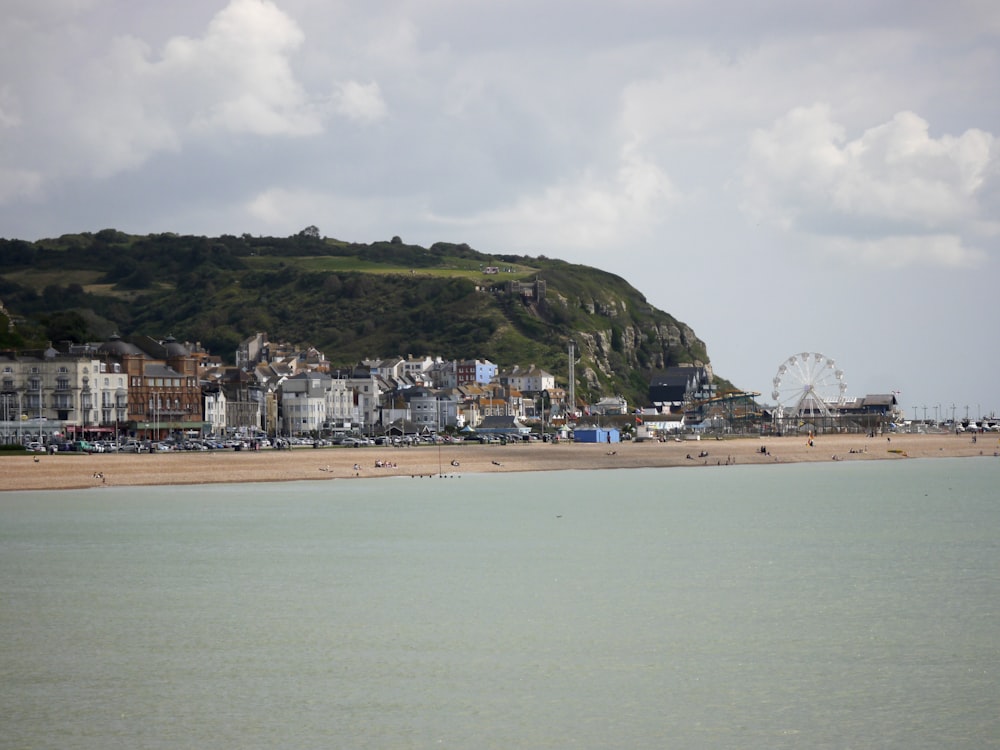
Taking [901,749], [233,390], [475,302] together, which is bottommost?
[901,749]

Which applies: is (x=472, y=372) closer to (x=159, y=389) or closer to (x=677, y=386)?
(x=677, y=386)

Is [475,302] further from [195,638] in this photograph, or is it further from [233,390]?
[195,638]

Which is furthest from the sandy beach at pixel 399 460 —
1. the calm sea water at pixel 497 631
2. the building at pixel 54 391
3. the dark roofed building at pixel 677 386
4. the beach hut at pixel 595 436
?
the dark roofed building at pixel 677 386

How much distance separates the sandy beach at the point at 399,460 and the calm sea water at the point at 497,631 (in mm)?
16258

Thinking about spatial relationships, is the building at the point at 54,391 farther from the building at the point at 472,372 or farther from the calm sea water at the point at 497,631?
the building at the point at 472,372

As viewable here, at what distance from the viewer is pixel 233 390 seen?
11662cm

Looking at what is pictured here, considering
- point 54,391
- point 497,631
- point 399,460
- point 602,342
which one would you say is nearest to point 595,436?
point 399,460

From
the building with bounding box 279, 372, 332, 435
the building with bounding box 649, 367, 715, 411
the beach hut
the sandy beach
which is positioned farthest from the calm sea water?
the building with bounding box 649, 367, 715, 411

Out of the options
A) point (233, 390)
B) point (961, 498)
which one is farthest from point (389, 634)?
point (233, 390)

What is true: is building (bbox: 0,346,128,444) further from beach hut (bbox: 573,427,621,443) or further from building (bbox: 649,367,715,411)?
building (bbox: 649,367,715,411)

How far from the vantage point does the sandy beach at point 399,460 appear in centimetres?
6184

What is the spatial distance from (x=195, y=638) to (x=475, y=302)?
535 ft

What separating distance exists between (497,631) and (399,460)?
54.9 metres

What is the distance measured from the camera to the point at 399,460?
259 feet
